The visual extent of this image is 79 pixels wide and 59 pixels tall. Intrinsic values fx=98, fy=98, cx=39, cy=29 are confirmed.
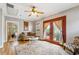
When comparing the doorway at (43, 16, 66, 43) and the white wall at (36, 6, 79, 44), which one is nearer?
the white wall at (36, 6, 79, 44)

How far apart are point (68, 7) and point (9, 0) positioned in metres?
1.23

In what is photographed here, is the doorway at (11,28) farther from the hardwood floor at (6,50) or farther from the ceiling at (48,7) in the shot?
the ceiling at (48,7)

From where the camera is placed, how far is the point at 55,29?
7.50 feet

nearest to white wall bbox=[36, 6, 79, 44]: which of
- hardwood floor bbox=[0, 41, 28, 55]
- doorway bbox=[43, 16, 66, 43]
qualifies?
doorway bbox=[43, 16, 66, 43]

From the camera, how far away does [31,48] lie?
2193mm

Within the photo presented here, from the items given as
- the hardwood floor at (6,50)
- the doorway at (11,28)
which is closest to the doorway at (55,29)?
the doorway at (11,28)

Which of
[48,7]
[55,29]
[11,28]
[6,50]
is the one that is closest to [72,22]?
[55,29]

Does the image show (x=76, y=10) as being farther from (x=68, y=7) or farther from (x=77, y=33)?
(x=77, y=33)

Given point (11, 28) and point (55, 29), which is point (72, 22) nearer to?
point (55, 29)

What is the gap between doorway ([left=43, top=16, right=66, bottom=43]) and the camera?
2137 millimetres

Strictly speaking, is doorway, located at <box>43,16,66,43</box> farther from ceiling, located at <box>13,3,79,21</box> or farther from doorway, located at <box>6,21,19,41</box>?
doorway, located at <box>6,21,19,41</box>
